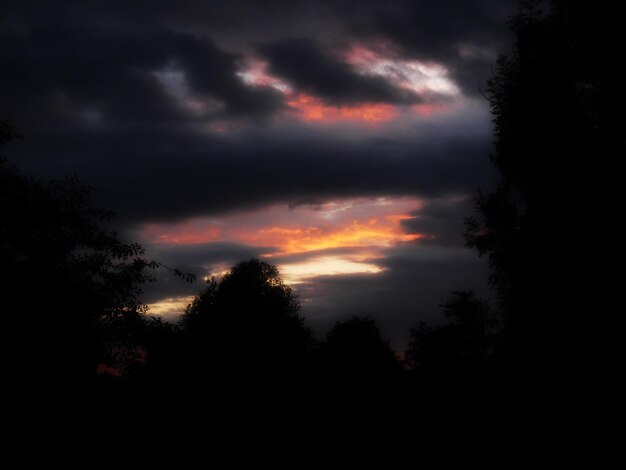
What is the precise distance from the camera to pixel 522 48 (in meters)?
26.1

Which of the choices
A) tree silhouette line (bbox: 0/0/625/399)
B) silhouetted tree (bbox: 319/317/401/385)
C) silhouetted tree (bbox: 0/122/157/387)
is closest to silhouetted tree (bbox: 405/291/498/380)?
silhouetted tree (bbox: 319/317/401/385)

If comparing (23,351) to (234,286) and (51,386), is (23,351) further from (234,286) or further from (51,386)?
(234,286)

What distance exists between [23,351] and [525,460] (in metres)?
13.1

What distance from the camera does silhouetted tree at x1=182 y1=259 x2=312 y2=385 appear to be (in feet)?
101

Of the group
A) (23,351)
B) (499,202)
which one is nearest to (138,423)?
(23,351)

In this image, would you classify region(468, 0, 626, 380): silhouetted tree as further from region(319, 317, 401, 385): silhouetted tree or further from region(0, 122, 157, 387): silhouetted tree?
region(319, 317, 401, 385): silhouetted tree

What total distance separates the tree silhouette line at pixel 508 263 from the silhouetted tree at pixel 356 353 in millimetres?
3404

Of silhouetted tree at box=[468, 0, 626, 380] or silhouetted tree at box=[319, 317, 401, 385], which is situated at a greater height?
silhouetted tree at box=[468, 0, 626, 380]

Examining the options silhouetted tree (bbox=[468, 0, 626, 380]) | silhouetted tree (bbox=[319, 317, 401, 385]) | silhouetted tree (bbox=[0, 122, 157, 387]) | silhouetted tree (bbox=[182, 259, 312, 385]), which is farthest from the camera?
silhouetted tree (bbox=[319, 317, 401, 385])

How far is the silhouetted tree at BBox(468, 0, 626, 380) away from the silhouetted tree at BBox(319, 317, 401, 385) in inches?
758

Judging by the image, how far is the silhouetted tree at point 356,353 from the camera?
42.2 metres

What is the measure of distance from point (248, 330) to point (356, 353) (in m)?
10.2

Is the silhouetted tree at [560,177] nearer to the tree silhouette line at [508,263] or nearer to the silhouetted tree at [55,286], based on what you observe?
the tree silhouette line at [508,263]

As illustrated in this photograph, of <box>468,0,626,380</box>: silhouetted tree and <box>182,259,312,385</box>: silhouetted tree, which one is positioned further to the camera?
<box>182,259,312,385</box>: silhouetted tree
